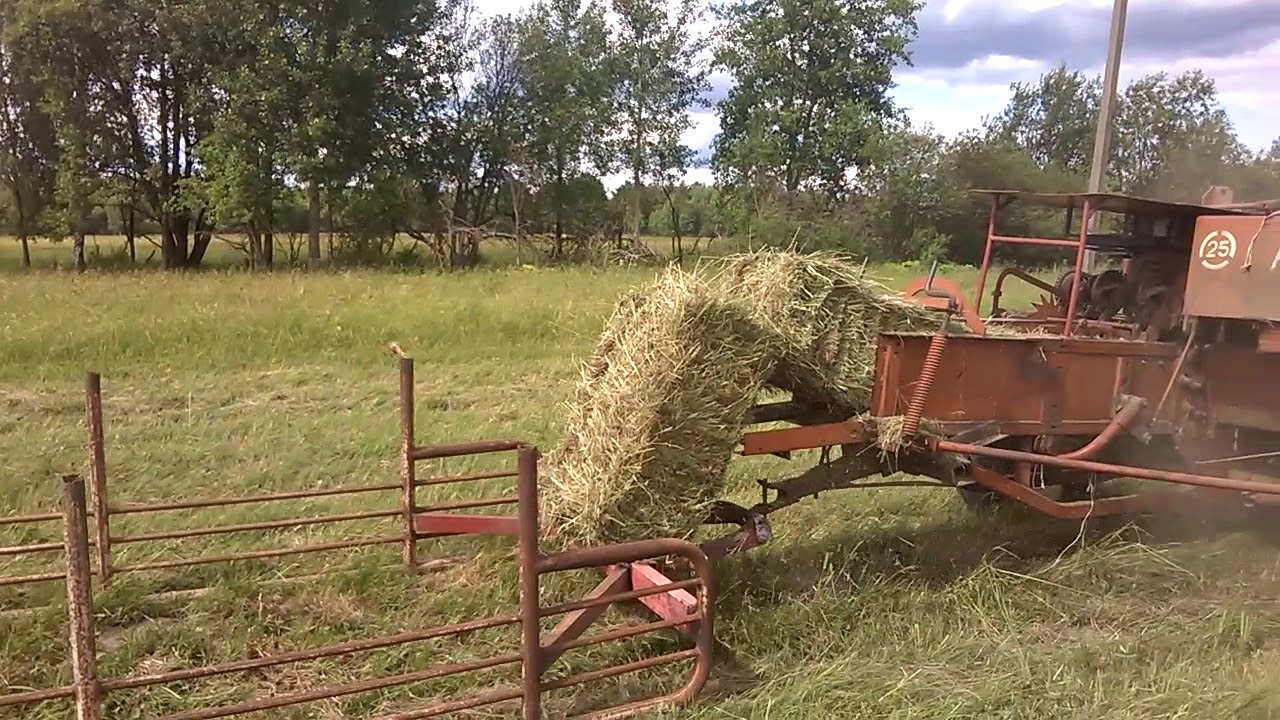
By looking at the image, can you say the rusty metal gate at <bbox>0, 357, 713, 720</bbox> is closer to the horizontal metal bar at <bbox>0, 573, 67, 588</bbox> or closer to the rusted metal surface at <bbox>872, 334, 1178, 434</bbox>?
the horizontal metal bar at <bbox>0, 573, 67, 588</bbox>

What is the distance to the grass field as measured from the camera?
3740 millimetres

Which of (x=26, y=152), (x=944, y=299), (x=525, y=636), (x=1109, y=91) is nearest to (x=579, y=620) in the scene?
(x=525, y=636)

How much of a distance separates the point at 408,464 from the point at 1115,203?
3817 mm

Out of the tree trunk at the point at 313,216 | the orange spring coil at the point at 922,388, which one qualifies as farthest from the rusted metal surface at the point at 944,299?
the tree trunk at the point at 313,216

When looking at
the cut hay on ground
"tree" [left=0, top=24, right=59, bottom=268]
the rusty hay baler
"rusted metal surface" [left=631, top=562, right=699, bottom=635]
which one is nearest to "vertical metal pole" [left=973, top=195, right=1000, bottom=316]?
the rusty hay baler

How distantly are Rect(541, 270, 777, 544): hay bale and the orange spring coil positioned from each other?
2.47 ft

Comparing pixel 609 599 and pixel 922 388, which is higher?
pixel 922 388

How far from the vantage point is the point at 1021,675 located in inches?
151

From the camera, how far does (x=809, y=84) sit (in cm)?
3625

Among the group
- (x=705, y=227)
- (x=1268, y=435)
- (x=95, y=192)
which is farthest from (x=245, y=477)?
(x=705, y=227)

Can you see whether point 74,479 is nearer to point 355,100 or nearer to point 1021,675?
point 1021,675

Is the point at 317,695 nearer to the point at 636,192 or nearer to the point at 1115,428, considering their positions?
the point at 1115,428

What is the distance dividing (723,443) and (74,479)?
2480 mm

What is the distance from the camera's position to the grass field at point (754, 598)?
12.3ft
